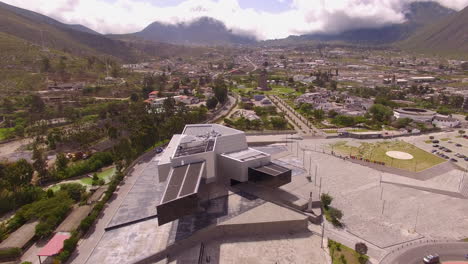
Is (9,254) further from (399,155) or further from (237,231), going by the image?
(399,155)

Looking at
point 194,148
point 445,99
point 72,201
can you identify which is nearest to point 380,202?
point 194,148

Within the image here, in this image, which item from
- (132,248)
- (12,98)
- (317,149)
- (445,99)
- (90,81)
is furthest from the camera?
(90,81)

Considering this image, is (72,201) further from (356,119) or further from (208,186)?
(356,119)

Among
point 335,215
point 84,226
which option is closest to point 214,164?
point 84,226

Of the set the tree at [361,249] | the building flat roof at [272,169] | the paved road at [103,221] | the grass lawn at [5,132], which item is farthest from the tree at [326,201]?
the grass lawn at [5,132]

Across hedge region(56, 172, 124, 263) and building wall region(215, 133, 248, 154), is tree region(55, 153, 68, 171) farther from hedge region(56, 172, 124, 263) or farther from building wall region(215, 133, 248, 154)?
building wall region(215, 133, 248, 154)

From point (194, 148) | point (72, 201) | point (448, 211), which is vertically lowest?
point (448, 211)

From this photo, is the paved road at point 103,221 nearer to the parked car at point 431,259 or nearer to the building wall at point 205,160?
the building wall at point 205,160
